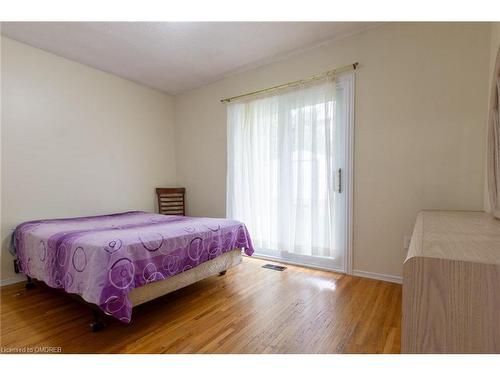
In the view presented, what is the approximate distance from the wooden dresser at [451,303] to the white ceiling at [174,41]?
244 cm

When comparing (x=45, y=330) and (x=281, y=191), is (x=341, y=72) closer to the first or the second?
(x=281, y=191)

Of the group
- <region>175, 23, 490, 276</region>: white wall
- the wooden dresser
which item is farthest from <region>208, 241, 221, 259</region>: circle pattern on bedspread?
the wooden dresser

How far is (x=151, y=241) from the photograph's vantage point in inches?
68.7

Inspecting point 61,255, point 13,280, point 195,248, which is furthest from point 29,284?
point 195,248

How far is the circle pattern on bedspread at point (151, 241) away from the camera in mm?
1702

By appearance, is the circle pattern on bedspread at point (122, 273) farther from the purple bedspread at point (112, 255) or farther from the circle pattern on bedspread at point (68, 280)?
the circle pattern on bedspread at point (68, 280)

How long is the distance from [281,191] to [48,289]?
2.58m

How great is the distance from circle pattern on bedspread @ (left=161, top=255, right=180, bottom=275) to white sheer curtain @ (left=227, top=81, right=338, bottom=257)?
4.81 feet

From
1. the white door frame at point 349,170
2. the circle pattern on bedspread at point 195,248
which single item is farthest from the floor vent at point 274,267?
the circle pattern on bedspread at point 195,248

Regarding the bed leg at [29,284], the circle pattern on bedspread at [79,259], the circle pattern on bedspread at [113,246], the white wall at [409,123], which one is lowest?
the bed leg at [29,284]

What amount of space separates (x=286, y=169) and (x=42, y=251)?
95.5 inches

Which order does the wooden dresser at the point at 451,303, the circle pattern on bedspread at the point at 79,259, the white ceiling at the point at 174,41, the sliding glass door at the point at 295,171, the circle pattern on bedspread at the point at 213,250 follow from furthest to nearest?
the sliding glass door at the point at 295,171 < the white ceiling at the point at 174,41 < the circle pattern on bedspread at the point at 213,250 < the circle pattern on bedspread at the point at 79,259 < the wooden dresser at the point at 451,303

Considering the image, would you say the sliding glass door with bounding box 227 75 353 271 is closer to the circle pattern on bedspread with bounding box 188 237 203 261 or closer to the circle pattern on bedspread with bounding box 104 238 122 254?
the circle pattern on bedspread with bounding box 188 237 203 261

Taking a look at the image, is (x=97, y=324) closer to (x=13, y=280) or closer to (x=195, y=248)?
(x=195, y=248)
